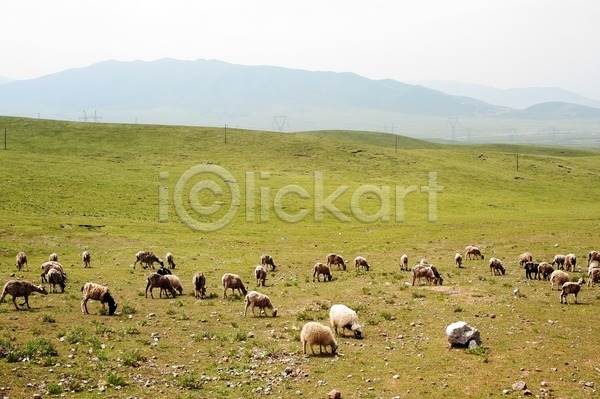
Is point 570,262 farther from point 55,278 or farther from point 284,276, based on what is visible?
point 55,278

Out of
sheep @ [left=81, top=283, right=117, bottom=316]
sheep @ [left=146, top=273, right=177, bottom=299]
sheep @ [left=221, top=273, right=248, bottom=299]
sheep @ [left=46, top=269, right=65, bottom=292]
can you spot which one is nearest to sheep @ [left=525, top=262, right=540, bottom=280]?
sheep @ [left=221, top=273, right=248, bottom=299]

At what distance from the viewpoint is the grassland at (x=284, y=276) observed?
16078mm

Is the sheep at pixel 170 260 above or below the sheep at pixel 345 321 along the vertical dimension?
below

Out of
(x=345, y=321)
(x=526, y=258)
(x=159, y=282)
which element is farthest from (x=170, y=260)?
(x=526, y=258)

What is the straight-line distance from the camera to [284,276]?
116 ft

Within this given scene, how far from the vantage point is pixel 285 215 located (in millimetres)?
71625

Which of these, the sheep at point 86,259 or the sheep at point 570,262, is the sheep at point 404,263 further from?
the sheep at point 86,259

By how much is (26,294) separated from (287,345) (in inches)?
531

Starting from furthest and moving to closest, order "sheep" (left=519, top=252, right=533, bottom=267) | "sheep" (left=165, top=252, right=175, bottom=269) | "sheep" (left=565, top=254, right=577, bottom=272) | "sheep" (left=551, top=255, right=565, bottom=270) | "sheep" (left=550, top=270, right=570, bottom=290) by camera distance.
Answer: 1. "sheep" (left=165, top=252, right=175, bottom=269)
2. "sheep" (left=519, top=252, right=533, bottom=267)
3. "sheep" (left=551, top=255, right=565, bottom=270)
4. "sheep" (left=565, top=254, right=577, bottom=272)
5. "sheep" (left=550, top=270, right=570, bottom=290)

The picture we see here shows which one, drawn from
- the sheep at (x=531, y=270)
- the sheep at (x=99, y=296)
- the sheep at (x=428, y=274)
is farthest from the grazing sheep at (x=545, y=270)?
the sheep at (x=99, y=296)

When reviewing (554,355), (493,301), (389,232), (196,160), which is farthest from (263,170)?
(554,355)

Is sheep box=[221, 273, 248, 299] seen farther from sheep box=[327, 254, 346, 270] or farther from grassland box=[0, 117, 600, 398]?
sheep box=[327, 254, 346, 270]

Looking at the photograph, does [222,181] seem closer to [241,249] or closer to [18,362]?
[241,249]

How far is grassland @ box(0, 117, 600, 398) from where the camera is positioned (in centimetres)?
1608
